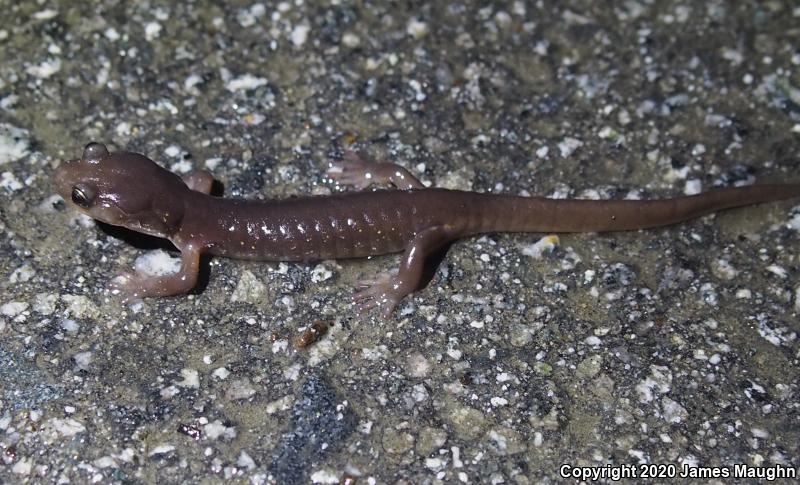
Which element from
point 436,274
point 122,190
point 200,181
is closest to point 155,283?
point 122,190

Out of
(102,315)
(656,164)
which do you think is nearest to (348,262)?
(102,315)

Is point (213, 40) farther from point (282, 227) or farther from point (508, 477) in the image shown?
point (508, 477)

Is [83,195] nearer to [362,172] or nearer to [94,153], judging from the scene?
[94,153]

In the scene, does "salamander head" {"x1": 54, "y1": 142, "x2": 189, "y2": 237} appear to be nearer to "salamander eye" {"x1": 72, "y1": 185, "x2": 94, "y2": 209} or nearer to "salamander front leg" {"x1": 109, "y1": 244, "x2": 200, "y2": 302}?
"salamander eye" {"x1": 72, "y1": 185, "x2": 94, "y2": 209}

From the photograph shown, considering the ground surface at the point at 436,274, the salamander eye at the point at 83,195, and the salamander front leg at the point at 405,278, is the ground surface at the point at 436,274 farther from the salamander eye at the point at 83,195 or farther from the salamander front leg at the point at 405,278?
the salamander eye at the point at 83,195

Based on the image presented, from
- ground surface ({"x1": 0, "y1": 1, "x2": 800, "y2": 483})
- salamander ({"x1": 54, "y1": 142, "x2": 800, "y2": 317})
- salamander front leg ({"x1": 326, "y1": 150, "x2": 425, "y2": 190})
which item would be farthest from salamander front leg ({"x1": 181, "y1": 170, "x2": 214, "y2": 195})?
salamander front leg ({"x1": 326, "y1": 150, "x2": 425, "y2": 190})

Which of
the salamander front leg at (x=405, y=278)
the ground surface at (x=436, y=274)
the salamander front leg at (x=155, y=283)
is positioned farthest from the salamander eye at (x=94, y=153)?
the salamander front leg at (x=405, y=278)
